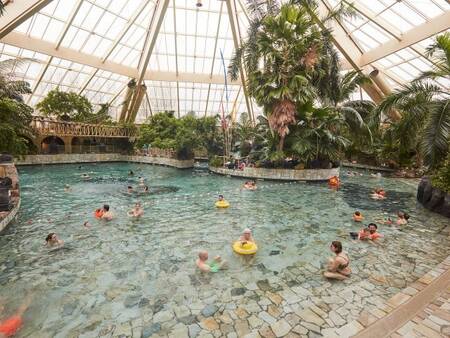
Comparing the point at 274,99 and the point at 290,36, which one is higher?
the point at 290,36

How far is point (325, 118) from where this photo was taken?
1856cm

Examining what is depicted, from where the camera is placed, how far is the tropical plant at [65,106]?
28.8m

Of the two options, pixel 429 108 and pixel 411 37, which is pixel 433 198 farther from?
pixel 411 37

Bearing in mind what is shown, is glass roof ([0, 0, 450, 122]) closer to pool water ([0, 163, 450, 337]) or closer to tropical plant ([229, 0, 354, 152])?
tropical plant ([229, 0, 354, 152])

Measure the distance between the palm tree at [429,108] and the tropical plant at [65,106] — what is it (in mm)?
29578

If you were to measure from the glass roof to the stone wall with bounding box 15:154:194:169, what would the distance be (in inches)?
289

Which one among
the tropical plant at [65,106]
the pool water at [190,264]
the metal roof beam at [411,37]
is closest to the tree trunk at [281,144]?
the pool water at [190,264]

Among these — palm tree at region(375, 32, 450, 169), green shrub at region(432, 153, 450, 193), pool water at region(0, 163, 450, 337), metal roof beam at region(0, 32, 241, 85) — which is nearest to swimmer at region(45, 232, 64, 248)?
pool water at region(0, 163, 450, 337)

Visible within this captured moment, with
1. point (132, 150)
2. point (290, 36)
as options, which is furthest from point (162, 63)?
point (290, 36)

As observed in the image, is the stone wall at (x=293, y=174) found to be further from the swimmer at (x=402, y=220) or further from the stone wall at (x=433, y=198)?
the swimmer at (x=402, y=220)

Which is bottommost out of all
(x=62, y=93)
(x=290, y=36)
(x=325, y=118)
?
(x=325, y=118)

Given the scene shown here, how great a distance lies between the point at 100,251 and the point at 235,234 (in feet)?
13.1

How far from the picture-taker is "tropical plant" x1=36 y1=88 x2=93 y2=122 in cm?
2880

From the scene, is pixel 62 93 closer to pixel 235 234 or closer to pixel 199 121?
pixel 199 121
